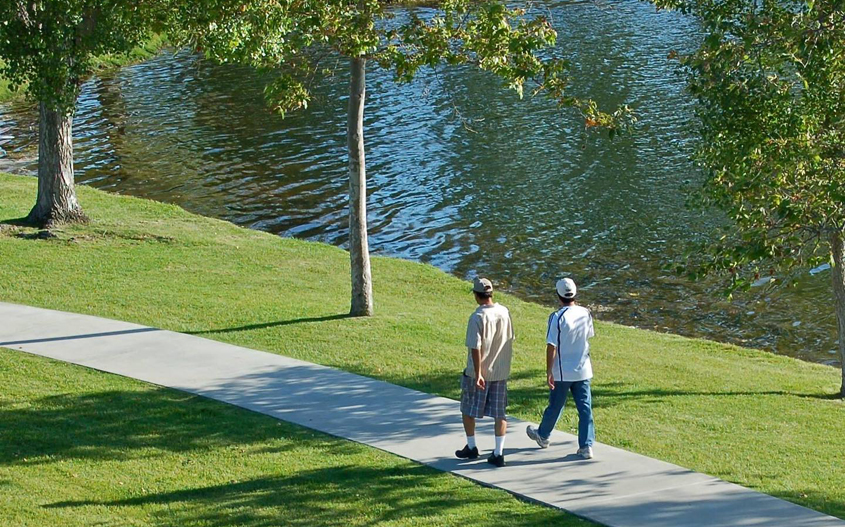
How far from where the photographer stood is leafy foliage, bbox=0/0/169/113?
17.0 meters

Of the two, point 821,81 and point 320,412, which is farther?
point 821,81

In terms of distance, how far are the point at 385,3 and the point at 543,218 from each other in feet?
38.7

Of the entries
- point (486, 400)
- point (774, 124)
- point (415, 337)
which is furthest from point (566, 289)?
point (415, 337)

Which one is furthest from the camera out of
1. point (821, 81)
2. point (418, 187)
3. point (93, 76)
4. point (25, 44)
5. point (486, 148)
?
point (93, 76)

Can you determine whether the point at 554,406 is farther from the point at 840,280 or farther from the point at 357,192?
the point at 357,192

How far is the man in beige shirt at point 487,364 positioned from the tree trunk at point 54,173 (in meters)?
12.5

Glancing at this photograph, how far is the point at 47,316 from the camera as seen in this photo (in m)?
14.4

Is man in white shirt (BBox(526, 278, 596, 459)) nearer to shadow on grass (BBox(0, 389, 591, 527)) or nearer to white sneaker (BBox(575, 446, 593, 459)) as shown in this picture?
white sneaker (BBox(575, 446, 593, 459))

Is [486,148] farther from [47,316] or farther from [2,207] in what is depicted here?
[47,316]

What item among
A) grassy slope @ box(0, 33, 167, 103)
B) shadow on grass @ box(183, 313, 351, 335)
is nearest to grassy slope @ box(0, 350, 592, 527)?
shadow on grass @ box(183, 313, 351, 335)

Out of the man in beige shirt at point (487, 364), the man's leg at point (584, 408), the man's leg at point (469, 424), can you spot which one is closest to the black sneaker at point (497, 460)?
the man in beige shirt at point (487, 364)

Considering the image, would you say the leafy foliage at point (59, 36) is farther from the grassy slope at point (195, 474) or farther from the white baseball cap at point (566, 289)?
the white baseball cap at point (566, 289)

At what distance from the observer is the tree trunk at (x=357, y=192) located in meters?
14.1

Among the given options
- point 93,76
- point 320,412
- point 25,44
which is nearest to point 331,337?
point 320,412
